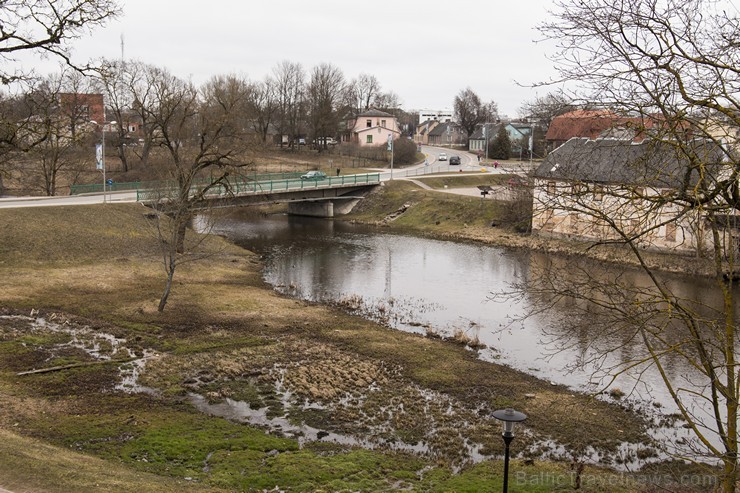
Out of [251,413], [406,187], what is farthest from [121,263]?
[406,187]

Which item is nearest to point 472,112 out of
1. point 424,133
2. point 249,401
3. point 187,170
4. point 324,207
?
point 424,133

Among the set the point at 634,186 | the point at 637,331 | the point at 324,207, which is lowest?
the point at 324,207

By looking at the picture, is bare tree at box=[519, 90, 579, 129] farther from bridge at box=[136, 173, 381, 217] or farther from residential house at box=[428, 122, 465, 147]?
residential house at box=[428, 122, 465, 147]

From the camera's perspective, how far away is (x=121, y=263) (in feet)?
113

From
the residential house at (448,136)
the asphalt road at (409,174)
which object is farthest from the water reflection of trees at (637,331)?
the residential house at (448,136)

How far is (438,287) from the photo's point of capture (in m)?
33.7

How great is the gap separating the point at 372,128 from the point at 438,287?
233 feet

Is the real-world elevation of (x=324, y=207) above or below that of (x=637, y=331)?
below

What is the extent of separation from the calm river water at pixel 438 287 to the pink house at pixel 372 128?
156ft

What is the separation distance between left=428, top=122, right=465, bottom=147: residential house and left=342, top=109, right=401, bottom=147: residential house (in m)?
35.2

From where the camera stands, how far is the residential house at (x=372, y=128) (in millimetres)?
101938

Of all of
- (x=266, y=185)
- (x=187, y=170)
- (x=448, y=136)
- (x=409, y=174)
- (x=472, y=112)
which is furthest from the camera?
(x=448, y=136)

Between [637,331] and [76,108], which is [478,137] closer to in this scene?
[76,108]

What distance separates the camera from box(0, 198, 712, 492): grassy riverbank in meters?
13.3
